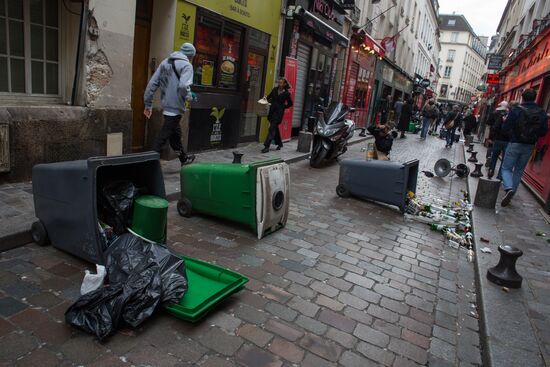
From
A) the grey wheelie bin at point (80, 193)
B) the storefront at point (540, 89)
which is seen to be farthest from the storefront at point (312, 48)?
the grey wheelie bin at point (80, 193)

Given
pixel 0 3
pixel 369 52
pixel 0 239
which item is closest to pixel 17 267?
pixel 0 239

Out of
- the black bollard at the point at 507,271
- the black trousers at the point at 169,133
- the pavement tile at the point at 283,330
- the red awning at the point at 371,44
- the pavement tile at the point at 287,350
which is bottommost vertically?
the pavement tile at the point at 287,350

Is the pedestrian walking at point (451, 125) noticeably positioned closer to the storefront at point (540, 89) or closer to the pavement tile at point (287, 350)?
the storefront at point (540, 89)

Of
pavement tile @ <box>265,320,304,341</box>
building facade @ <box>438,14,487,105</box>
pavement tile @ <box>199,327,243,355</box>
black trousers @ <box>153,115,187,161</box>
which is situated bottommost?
pavement tile @ <box>199,327,243,355</box>

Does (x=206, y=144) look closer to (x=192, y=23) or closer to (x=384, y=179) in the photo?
(x=192, y=23)

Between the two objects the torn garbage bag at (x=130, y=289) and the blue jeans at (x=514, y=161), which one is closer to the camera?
the torn garbage bag at (x=130, y=289)

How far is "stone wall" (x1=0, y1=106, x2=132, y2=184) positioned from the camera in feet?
16.0

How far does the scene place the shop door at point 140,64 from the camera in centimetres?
701

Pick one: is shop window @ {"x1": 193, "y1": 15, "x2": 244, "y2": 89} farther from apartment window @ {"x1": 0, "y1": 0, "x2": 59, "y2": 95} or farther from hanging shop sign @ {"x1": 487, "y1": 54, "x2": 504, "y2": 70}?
hanging shop sign @ {"x1": 487, "y1": 54, "x2": 504, "y2": 70}

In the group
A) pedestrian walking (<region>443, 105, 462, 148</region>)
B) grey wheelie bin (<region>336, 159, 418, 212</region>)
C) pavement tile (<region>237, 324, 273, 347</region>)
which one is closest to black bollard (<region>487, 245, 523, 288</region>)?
grey wheelie bin (<region>336, 159, 418, 212</region>)

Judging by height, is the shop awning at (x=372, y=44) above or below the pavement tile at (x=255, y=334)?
above

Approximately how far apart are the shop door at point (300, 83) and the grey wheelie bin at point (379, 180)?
7.10m

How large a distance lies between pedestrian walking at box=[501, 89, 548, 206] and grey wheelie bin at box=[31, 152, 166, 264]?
20.7ft

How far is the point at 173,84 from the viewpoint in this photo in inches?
243
